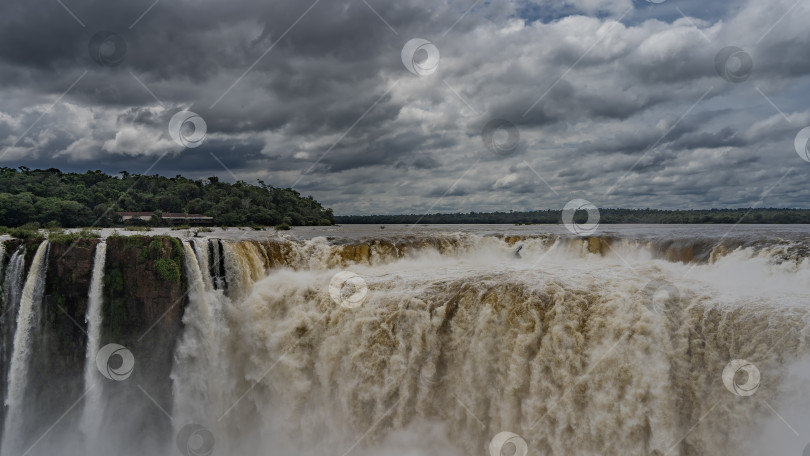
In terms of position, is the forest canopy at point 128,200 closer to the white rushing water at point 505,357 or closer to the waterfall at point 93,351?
the waterfall at point 93,351

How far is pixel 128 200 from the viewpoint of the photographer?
4306cm

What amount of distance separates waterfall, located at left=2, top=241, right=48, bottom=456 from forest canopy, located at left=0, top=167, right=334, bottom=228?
2157 centimetres

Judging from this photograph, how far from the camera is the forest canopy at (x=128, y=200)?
3284 cm

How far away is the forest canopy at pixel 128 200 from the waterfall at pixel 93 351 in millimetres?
21926

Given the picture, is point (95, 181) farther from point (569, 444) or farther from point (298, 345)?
point (569, 444)

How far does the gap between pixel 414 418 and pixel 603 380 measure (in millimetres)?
4853

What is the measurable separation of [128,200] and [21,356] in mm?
33309

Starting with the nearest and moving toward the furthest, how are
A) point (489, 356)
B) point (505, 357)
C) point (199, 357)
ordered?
point (505, 357), point (489, 356), point (199, 357)

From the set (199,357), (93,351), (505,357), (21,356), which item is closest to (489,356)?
(505,357)

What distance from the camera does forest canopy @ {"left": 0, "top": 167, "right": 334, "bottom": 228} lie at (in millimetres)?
32844

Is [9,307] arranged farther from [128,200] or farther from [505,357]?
[128,200]

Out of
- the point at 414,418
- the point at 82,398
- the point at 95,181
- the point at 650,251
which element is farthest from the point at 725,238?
the point at 95,181

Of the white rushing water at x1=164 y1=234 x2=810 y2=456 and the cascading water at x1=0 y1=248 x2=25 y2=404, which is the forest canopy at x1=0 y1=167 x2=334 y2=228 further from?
the white rushing water at x1=164 y1=234 x2=810 y2=456

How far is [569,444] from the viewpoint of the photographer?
10523 mm
